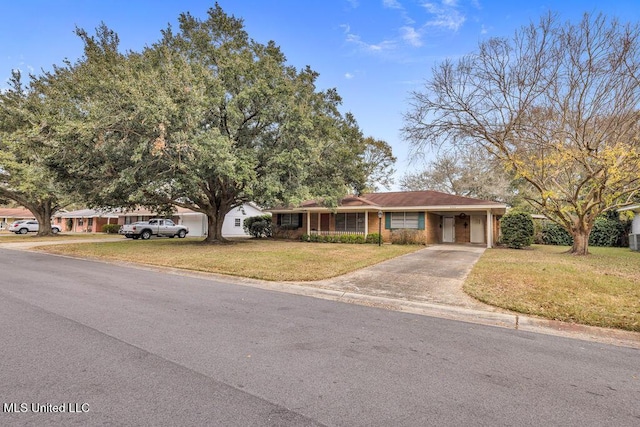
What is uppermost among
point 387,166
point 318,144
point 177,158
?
point 387,166

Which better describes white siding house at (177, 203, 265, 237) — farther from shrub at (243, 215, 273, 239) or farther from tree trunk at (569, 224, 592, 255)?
tree trunk at (569, 224, 592, 255)

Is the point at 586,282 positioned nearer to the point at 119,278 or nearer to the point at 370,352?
the point at 370,352

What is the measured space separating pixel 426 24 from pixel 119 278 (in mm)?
13357

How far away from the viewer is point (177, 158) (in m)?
13.2

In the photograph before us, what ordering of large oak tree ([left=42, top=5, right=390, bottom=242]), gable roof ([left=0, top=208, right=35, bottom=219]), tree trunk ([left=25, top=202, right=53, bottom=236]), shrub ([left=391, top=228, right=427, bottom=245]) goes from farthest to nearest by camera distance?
gable roof ([left=0, top=208, right=35, bottom=219]) → tree trunk ([left=25, top=202, right=53, bottom=236]) → shrub ([left=391, top=228, right=427, bottom=245]) → large oak tree ([left=42, top=5, right=390, bottom=242])

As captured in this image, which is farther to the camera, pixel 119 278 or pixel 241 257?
pixel 241 257

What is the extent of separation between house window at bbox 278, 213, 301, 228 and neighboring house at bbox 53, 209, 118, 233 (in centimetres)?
2544

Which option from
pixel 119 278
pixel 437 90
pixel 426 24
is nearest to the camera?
pixel 119 278

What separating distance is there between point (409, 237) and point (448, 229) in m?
5.37

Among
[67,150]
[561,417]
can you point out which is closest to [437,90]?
[561,417]

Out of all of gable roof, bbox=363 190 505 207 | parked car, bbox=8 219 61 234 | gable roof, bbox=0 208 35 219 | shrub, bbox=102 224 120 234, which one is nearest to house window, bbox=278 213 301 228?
gable roof, bbox=363 190 505 207

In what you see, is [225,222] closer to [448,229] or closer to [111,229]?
[111,229]

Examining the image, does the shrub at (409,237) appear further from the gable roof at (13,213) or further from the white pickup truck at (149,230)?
the gable roof at (13,213)

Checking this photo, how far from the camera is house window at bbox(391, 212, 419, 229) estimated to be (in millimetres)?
20656
